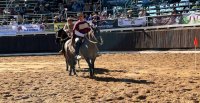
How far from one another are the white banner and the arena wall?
888mm

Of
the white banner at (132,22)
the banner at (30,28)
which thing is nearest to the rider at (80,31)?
the white banner at (132,22)

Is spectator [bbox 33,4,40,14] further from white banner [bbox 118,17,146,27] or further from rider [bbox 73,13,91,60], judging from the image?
rider [bbox 73,13,91,60]

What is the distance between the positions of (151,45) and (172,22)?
2.23m

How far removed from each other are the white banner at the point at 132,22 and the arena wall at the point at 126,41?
89 cm

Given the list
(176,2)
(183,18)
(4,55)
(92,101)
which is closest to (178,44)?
(183,18)

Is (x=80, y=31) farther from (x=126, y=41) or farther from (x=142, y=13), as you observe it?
(x=142, y=13)

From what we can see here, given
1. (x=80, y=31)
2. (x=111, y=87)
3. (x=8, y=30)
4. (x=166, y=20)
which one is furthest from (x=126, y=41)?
(x=111, y=87)

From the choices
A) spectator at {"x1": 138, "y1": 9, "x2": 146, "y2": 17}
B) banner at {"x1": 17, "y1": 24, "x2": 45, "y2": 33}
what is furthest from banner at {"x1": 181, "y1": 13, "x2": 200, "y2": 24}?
banner at {"x1": 17, "y1": 24, "x2": 45, "y2": 33}

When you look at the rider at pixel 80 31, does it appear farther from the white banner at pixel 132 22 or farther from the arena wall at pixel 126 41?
the white banner at pixel 132 22

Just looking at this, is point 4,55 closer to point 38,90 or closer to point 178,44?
point 178,44

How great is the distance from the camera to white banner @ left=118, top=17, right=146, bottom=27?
32.8m

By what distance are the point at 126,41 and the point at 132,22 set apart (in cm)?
174

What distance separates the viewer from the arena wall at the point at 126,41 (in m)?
29.2

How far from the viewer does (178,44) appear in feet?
96.3
